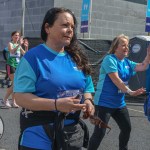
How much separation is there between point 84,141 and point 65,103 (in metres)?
0.55

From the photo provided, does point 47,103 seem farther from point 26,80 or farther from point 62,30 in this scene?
point 62,30

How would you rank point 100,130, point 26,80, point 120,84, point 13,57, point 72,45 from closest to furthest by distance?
point 26,80
point 72,45
point 120,84
point 100,130
point 13,57

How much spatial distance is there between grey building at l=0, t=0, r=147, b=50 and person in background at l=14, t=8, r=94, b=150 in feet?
59.4

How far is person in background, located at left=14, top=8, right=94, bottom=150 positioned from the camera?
2561 mm

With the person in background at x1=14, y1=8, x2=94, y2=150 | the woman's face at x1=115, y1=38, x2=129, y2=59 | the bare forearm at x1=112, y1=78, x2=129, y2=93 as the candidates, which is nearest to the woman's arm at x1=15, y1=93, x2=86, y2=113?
the person in background at x1=14, y1=8, x2=94, y2=150

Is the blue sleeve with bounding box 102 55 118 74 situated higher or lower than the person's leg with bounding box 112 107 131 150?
higher

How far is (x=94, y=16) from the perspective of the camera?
21.9 meters

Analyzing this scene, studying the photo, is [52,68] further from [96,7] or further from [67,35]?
[96,7]

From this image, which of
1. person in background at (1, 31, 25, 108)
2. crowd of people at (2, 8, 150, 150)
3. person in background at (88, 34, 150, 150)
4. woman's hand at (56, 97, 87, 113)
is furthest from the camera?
person in background at (1, 31, 25, 108)

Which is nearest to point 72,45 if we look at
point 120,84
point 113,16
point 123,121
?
point 120,84

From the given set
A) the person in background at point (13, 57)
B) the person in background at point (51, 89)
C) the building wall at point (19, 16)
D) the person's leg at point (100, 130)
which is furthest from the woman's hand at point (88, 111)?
the building wall at point (19, 16)

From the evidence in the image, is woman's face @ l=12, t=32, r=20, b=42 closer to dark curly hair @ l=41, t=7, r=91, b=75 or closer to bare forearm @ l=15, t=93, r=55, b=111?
dark curly hair @ l=41, t=7, r=91, b=75

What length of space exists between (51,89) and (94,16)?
19.7m

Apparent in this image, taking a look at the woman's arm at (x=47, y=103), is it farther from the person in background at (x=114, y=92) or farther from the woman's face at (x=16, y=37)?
the woman's face at (x=16, y=37)
